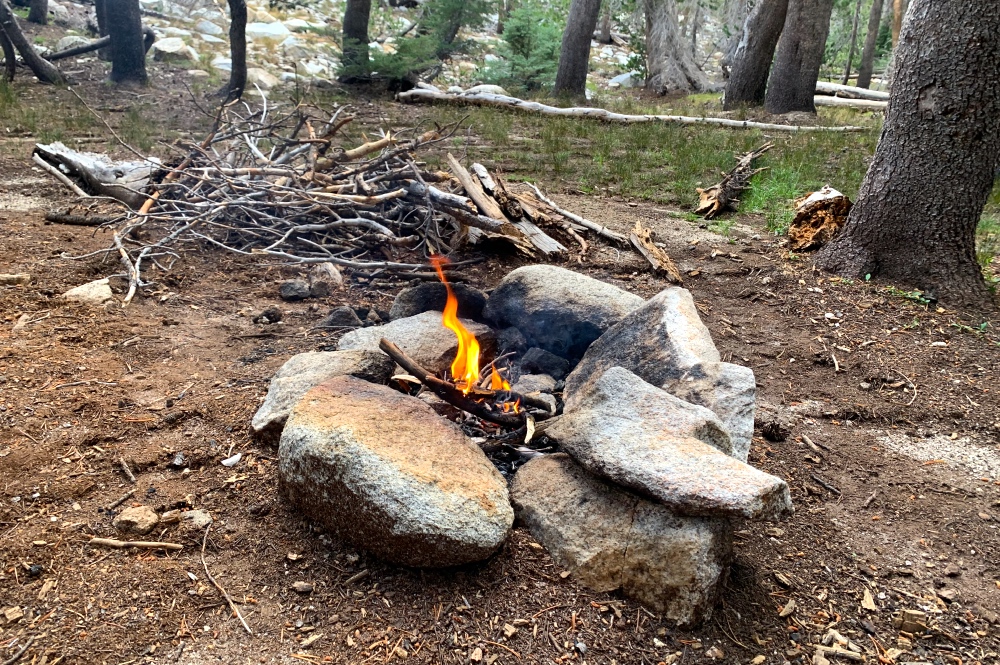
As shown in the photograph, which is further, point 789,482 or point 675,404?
point 789,482

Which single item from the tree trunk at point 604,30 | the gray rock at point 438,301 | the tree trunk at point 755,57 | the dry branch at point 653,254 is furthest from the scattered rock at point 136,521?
the tree trunk at point 604,30

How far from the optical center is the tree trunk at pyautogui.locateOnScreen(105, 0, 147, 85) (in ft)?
39.2

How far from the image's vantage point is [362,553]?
246cm

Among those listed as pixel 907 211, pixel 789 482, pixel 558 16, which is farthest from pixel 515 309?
pixel 558 16

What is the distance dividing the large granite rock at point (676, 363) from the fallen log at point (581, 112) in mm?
8773

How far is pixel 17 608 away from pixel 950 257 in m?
5.79

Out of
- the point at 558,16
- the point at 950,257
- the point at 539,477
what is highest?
the point at 558,16

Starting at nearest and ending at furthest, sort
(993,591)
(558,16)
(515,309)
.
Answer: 1. (993,591)
2. (515,309)
3. (558,16)

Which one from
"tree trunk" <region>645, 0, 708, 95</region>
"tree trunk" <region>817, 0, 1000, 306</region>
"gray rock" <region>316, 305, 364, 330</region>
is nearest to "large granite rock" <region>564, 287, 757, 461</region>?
"gray rock" <region>316, 305, 364, 330</region>

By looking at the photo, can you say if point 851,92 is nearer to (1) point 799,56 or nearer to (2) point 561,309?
(1) point 799,56

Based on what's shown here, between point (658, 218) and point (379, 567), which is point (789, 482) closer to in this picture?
point (379, 567)

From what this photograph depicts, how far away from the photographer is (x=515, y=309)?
397 centimetres

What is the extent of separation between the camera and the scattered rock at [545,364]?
12.2 ft

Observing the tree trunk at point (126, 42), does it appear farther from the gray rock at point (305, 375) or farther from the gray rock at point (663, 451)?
the gray rock at point (663, 451)
